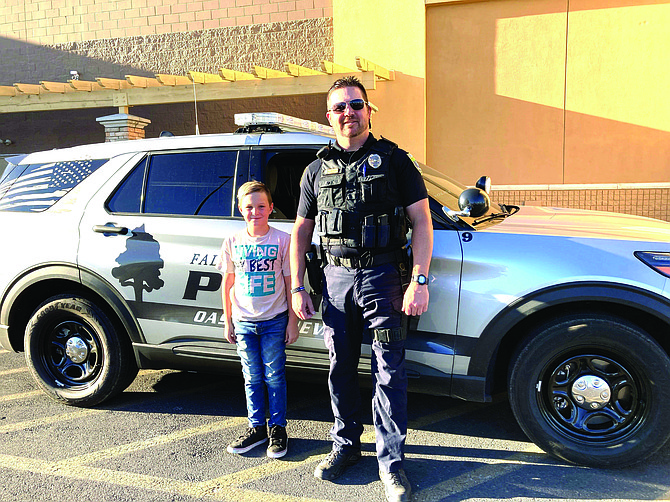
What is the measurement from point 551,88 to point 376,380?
8518 mm

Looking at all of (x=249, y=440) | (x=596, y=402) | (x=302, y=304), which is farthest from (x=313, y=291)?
(x=596, y=402)

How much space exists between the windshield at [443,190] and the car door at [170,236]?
3.77ft

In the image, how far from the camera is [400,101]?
10297mm

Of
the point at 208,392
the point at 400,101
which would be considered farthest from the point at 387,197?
the point at 400,101

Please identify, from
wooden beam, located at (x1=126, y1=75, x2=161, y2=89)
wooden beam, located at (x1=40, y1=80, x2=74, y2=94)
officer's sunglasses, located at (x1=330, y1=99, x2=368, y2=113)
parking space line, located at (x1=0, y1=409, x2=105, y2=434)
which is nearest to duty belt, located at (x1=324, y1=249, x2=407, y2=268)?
officer's sunglasses, located at (x1=330, y1=99, x2=368, y2=113)

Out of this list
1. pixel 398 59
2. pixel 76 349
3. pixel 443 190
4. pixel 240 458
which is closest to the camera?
pixel 240 458

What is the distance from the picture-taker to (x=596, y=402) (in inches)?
115

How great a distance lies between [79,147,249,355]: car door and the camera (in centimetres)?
349

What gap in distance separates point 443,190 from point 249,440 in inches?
75.7

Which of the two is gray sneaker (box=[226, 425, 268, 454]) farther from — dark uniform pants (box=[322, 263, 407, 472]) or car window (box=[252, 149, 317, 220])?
car window (box=[252, 149, 317, 220])

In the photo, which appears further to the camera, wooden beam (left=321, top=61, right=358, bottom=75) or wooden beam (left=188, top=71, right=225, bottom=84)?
wooden beam (left=188, top=71, right=225, bottom=84)

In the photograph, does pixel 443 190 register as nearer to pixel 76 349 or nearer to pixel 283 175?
pixel 283 175

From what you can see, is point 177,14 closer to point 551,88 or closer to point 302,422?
point 551,88

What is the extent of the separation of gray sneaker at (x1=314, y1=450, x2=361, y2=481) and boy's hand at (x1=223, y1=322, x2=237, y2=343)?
84 cm
